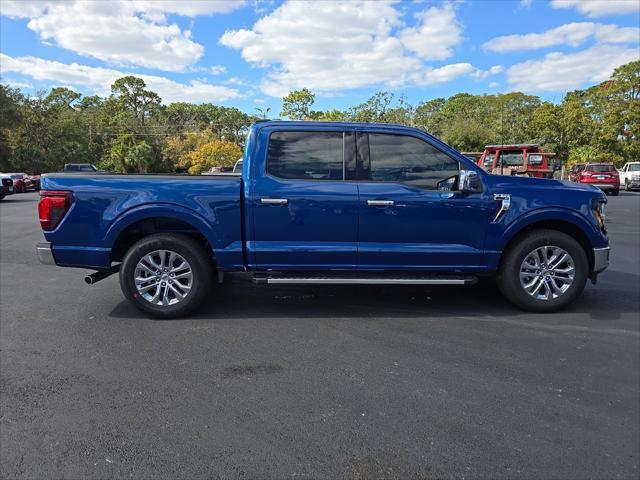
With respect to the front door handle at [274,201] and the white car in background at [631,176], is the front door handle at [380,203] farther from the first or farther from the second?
the white car in background at [631,176]

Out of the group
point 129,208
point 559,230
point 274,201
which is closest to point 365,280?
point 274,201

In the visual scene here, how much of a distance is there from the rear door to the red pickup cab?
14.2m

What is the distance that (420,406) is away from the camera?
3.20 metres

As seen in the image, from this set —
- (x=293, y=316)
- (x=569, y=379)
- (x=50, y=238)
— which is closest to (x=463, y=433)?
(x=569, y=379)

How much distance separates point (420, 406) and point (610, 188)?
88.0 ft

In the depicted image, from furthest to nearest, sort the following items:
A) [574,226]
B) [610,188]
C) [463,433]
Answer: [610,188] < [574,226] < [463,433]

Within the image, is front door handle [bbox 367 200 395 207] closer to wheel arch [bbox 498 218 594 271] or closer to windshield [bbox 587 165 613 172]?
wheel arch [bbox 498 218 594 271]

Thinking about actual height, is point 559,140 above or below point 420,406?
above

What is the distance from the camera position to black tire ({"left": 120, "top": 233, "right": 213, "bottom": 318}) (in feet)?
15.9

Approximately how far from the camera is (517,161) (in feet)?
63.9

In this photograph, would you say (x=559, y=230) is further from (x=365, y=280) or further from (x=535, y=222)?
(x=365, y=280)

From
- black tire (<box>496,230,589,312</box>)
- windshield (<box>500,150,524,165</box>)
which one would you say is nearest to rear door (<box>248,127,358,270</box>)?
black tire (<box>496,230,589,312</box>)

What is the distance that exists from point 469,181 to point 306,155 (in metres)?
1.68

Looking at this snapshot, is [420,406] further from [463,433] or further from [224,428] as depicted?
[224,428]
